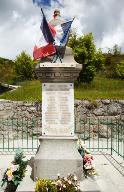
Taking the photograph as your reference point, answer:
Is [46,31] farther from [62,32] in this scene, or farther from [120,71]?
[120,71]

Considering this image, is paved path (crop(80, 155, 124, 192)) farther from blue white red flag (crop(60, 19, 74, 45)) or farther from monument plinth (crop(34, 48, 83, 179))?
blue white red flag (crop(60, 19, 74, 45))

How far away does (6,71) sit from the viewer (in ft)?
129

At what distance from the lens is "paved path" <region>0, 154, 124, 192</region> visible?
6.57 meters

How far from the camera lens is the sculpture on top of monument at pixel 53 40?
7.21 metres

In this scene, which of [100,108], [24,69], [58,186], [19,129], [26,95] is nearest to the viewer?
[58,186]

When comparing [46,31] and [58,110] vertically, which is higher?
[46,31]

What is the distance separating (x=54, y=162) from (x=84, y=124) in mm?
6867

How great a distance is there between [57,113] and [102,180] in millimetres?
1609

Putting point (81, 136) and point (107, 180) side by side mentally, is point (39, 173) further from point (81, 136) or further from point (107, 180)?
point (81, 136)

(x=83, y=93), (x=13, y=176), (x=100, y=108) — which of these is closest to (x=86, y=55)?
(x=83, y=93)

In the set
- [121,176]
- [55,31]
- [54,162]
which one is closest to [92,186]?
[54,162]

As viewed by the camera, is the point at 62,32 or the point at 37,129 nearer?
the point at 62,32

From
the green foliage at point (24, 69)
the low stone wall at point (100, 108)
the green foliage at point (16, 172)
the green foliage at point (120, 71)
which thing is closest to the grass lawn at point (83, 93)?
the low stone wall at point (100, 108)

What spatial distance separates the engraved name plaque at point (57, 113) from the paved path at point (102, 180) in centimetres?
96
